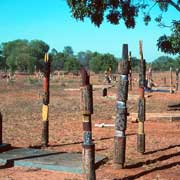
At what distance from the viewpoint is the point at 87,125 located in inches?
226

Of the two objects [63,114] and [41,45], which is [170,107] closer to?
[63,114]

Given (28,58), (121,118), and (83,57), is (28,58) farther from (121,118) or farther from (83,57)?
(83,57)

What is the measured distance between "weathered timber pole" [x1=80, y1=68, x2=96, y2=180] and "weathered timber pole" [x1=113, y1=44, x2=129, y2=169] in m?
1.34

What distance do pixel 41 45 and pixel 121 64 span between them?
250 feet

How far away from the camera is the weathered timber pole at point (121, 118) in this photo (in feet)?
23.5

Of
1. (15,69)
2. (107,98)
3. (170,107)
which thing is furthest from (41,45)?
(170,107)

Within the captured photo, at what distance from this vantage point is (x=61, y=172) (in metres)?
6.98

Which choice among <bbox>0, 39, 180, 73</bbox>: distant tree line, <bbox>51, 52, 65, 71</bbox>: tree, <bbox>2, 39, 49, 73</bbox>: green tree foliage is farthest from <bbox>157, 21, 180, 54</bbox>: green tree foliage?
<bbox>51, 52, 65, 71</bbox>: tree

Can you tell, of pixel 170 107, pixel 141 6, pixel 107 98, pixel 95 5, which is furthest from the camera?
pixel 107 98

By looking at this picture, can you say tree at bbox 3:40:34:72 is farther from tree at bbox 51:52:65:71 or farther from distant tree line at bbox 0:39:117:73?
tree at bbox 51:52:65:71

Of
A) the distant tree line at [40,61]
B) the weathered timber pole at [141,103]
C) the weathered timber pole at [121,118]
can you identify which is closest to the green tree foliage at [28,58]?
the distant tree line at [40,61]

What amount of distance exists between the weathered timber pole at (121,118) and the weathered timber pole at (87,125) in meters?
1.34

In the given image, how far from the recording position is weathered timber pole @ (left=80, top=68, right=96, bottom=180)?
227 inches

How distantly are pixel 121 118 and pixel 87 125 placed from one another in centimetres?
152
